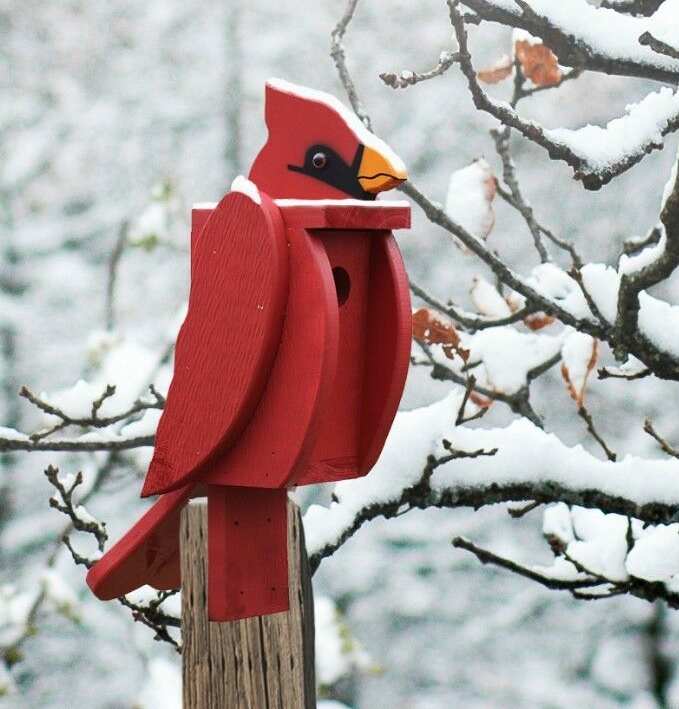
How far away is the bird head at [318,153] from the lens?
0.97m

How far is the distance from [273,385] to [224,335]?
2.3 inches

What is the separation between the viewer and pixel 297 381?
940 mm

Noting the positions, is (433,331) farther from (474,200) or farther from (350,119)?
(350,119)

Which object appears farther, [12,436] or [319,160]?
[12,436]

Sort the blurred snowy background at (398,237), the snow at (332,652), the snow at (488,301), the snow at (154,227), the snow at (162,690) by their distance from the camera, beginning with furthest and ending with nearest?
the blurred snowy background at (398,237)
the snow at (332,652)
the snow at (162,690)
the snow at (154,227)
the snow at (488,301)

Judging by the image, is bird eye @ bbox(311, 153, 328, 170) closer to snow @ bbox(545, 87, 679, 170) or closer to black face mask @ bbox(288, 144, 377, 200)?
black face mask @ bbox(288, 144, 377, 200)

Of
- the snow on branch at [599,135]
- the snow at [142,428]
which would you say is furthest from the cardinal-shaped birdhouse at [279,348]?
the snow at [142,428]

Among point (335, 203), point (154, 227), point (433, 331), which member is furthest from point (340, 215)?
point (154, 227)

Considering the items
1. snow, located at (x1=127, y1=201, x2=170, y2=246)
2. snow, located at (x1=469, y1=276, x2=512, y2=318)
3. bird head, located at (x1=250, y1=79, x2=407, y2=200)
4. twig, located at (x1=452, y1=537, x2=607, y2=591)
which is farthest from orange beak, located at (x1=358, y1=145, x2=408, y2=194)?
snow, located at (x1=127, y1=201, x2=170, y2=246)

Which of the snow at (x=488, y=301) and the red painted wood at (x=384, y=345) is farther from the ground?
the snow at (x=488, y=301)

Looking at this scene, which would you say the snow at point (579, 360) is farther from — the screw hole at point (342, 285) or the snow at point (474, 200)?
the screw hole at point (342, 285)

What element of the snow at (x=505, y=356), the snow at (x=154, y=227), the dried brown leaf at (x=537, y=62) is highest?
the snow at (x=154, y=227)

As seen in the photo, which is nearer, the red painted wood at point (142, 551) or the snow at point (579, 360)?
the red painted wood at point (142, 551)

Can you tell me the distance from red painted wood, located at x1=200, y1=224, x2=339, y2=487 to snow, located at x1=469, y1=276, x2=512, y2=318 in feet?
2.01
